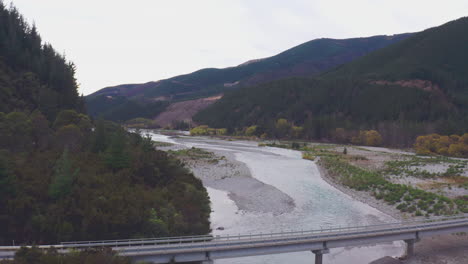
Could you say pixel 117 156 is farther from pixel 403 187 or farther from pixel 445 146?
pixel 445 146

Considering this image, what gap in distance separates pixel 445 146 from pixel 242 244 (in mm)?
87919

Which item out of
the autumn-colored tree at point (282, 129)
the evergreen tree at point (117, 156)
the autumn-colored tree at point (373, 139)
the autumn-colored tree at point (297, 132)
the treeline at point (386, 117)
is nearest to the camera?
the evergreen tree at point (117, 156)

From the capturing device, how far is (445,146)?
90.4 metres

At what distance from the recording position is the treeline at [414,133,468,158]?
85.3 metres

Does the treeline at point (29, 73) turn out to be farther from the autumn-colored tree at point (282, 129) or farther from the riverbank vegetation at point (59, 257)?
the autumn-colored tree at point (282, 129)

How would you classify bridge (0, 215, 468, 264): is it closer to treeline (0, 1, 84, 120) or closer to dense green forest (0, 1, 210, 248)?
dense green forest (0, 1, 210, 248)

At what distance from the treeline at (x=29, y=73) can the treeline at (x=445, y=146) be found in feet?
283

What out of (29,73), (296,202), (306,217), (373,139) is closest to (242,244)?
(306,217)

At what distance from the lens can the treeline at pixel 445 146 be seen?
280 ft

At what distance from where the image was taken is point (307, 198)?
42938mm

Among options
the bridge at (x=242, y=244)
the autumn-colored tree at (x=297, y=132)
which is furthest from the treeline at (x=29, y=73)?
the autumn-colored tree at (x=297, y=132)

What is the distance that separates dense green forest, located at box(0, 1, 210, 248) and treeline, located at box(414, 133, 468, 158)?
75.2m

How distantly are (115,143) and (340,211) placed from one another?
24.7 meters

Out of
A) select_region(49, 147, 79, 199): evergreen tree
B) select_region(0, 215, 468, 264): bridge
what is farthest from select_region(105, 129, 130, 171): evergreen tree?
select_region(0, 215, 468, 264): bridge
